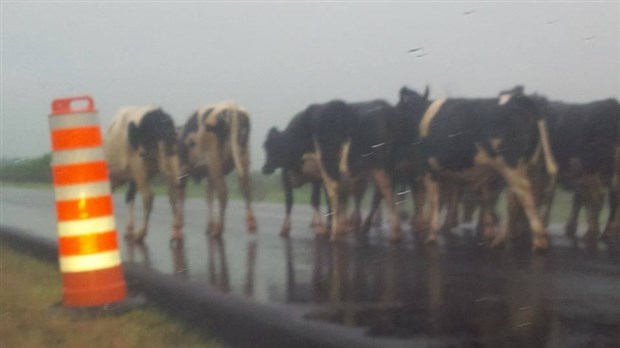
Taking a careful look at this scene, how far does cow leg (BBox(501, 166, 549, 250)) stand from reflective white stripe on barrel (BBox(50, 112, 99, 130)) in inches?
175

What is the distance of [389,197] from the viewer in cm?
Answer: 1075

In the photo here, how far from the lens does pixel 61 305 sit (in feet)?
22.9

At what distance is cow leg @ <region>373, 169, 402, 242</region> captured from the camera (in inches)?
421

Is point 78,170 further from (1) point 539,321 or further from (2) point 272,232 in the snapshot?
(2) point 272,232

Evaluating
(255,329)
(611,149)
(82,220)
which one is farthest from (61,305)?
(611,149)

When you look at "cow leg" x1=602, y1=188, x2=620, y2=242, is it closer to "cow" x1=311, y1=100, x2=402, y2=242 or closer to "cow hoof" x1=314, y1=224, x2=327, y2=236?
"cow" x1=311, y1=100, x2=402, y2=242

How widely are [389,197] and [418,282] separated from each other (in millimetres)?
2774

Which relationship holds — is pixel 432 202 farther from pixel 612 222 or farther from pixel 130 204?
pixel 130 204

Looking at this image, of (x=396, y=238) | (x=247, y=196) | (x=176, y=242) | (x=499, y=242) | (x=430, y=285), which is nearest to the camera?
(x=430, y=285)

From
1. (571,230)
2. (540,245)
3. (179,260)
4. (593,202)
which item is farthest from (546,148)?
(179,260)

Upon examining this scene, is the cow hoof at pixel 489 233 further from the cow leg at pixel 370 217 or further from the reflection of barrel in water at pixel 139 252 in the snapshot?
the reflection of barrel in water at pixel 139 252

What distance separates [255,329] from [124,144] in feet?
14.8

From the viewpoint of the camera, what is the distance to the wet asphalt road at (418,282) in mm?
6168

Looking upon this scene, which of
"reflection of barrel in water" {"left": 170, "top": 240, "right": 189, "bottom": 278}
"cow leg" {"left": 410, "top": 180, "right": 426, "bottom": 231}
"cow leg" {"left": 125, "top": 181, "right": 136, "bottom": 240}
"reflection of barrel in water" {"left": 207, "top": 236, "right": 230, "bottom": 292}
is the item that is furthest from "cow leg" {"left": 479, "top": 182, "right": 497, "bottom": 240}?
"cow leg" {"left": 125, "top": 181, "right": 136, "bottom": 240}
